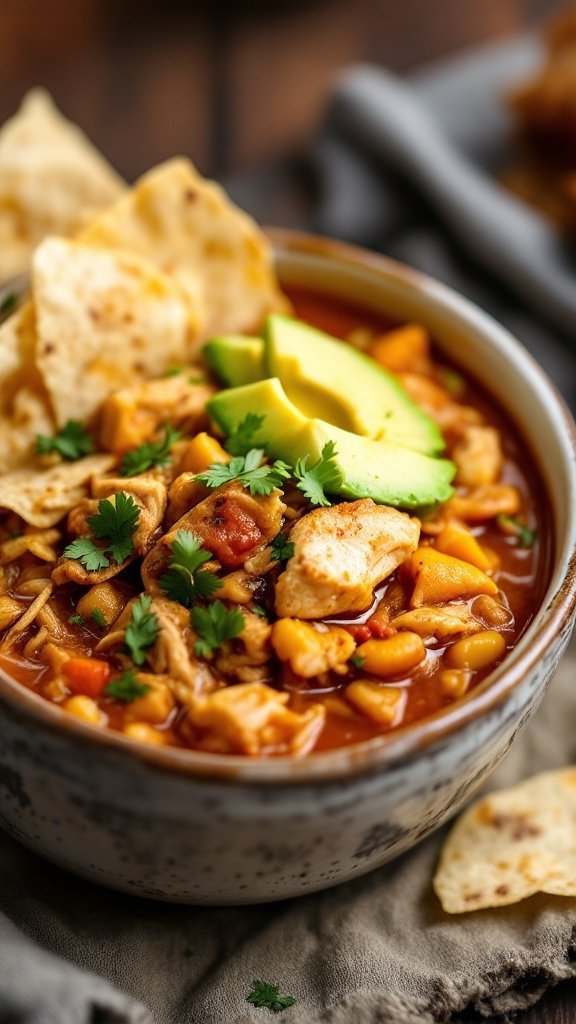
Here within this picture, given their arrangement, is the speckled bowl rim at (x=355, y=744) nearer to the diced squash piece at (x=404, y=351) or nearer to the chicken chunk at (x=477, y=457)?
the chicken chunk at (x=477, y=457)

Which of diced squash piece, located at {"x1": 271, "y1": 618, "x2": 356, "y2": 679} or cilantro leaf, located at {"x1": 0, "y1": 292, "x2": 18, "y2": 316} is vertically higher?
cilantro leaf, located at {"x1": 0, "y1": 292, "x2": 18, "y2": 316}

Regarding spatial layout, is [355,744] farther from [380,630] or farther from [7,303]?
[7,303]

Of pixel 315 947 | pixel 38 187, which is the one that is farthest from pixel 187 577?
pixel 38 187

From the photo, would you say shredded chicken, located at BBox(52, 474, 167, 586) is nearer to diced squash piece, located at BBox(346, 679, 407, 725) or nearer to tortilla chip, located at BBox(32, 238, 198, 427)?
tortilla chip, located at BBox(32, 238, 198, 427)

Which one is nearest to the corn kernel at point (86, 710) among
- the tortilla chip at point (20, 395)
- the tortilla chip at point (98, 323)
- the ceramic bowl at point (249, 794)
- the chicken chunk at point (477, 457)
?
the ceramic bowl at point (249, 794)

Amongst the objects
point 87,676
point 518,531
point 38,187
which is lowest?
point 87,676

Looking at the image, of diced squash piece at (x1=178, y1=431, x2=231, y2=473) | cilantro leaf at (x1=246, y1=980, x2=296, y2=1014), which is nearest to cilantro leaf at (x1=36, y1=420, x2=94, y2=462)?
diced squash piece at (x1=178, y1=431, x2=231, y2=473)
